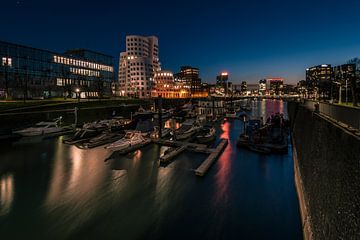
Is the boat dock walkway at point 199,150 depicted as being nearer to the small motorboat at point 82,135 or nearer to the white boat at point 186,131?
the white boat at point 186,131

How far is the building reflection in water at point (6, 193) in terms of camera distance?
56.0 ft

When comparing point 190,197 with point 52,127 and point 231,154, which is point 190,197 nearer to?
point 231,154

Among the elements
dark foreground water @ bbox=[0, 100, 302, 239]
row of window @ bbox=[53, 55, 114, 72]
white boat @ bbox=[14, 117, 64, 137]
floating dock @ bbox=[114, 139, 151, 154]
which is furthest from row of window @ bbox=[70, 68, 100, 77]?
floating dock @ bbox=[114, 139, 151, 154]

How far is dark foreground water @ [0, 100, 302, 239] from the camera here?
14672mm

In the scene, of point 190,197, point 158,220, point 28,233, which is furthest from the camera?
point 190,197

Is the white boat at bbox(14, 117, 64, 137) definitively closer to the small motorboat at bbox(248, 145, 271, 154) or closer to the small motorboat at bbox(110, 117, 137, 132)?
the small motorboat at bbox(110, 117, 137, 132)

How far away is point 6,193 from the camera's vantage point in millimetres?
19562

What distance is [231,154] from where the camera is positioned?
1254 inches

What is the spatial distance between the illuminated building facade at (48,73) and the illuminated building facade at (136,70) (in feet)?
88.2

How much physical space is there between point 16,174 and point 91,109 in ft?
158

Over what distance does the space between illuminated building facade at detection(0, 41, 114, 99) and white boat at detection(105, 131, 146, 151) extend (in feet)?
177

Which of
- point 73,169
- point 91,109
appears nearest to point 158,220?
point 73,169

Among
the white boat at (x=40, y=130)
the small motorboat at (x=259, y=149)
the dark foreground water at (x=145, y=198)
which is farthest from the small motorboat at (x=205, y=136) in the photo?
the white boat at (x=40, y=130)

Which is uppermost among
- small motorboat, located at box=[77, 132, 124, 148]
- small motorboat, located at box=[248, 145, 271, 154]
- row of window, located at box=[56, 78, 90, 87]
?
row of window, located at box=[56, 78, 90, 87]
